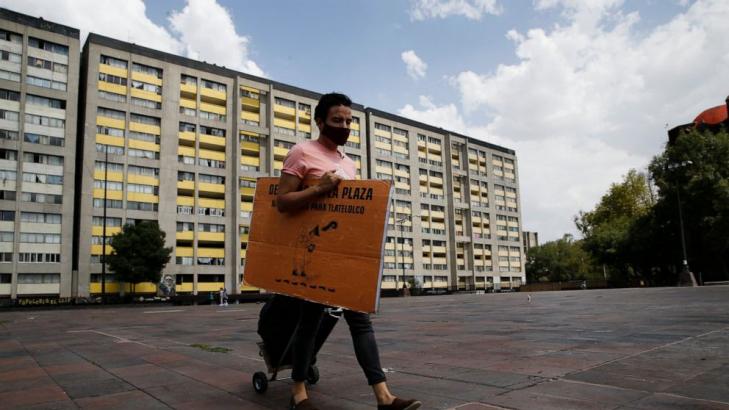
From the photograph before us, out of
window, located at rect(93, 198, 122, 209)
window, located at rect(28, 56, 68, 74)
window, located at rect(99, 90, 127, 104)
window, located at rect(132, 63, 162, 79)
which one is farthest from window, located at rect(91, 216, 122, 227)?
window, located at rect(132, 63, 162, 79)

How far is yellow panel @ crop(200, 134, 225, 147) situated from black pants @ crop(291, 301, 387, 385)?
201 feet

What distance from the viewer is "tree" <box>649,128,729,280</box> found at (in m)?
38.2

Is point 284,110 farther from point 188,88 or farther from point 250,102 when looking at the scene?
point 188,88

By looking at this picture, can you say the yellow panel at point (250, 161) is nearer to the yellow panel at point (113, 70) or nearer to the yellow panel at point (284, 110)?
the yellow panel at point (284, 110)

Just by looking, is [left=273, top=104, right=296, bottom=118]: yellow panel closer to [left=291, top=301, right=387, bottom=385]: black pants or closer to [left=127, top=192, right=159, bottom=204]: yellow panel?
[left=127, top=192, right=159, bottom=204]: yellow panel

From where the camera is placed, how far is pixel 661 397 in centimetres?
293

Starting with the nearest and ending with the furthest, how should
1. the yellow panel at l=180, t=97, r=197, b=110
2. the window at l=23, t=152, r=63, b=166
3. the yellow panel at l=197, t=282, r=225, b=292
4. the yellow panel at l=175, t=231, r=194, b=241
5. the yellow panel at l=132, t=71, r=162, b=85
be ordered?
the window at l=23, t=152, r=63, b=166
the yellow panel at l=132, t=71, r=162, b=85
the yellow panel at l=175, t=231, r=194, b=241
the yellow panel at l=197, t=282, r=225, b=292
the yellow panel at l=180, t=97, r=197, b=110

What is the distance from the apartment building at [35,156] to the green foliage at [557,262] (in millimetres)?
92078

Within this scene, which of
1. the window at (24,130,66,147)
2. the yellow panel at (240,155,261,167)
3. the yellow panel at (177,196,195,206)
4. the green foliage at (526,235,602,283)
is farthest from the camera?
the green foliage at (526,235,602,283)

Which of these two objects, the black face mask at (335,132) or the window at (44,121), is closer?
the black face mask at (335,132)

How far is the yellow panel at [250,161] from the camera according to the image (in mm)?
63094

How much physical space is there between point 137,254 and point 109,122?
56.6ft

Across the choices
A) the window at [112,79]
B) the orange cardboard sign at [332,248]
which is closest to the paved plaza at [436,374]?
the orange cardboard sign at [332,248]

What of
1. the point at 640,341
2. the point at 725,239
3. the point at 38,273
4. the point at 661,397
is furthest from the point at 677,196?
the point at 38,273
